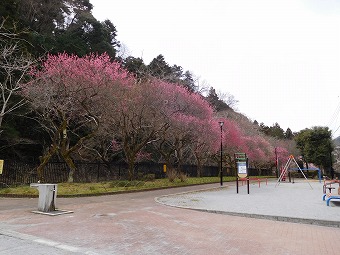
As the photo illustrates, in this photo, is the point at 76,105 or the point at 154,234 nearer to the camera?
the point at 154,234

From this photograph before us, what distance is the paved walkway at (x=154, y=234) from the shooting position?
579cm

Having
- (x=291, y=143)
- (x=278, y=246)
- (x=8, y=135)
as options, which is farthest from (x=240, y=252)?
(x=291, y=143)

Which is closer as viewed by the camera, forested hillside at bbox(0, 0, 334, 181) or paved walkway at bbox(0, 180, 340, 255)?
paved walkway at bbox(0, 180, 340, 255)

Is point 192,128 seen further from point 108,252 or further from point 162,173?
point 108,252

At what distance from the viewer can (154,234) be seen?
7039mm

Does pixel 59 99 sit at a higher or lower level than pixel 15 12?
lower

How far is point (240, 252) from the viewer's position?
227 inches

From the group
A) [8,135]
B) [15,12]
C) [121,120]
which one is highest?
[15,12]

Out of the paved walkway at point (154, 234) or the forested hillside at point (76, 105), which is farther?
the forested hillside at point (76, 105)

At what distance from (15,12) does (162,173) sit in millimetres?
20136

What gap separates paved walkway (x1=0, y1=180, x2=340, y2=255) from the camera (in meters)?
5.79

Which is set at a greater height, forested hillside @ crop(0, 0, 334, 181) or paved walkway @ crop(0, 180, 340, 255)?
forested hillside @ crop(0, 0, 334, 181)

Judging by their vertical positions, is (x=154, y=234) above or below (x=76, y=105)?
below

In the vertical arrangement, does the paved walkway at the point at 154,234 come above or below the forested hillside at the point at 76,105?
below
